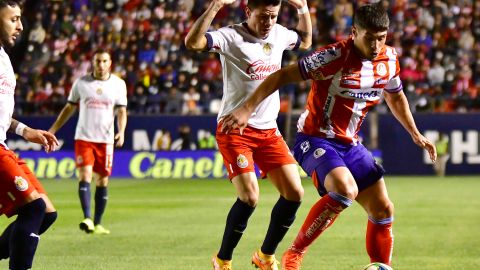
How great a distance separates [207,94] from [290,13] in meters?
4.67

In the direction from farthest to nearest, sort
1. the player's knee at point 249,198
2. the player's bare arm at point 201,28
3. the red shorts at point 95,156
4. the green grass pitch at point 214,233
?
1. the red shorts at point 95,156
2. the green grass pitch at point 214,233
3. the player's knee at point 249,198
4. the player's bare arm at point 201,28

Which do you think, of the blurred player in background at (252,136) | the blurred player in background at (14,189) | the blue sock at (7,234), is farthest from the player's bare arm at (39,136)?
the blurred player in background at (252,136)

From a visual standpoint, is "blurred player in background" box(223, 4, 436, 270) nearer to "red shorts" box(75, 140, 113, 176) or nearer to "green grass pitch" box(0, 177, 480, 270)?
"green grass pitch" box(0, 177, 480, 270)

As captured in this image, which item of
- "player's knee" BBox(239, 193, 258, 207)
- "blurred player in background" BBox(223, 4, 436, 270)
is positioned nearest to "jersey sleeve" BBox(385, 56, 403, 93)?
"blurred player in background" BBox(223, 4, 436, 270)

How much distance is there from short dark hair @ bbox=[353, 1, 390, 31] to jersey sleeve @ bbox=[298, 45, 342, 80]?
0.93 feet

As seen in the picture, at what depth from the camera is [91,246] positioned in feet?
38.8

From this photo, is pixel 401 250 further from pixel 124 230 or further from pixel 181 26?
pixel 181 26

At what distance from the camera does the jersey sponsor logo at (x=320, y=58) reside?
766cm

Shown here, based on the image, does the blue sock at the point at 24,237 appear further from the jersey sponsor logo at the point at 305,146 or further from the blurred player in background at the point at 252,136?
the jersey sponsor logo at the point at 305,146

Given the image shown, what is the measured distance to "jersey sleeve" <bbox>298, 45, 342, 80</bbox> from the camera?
7.62 meters

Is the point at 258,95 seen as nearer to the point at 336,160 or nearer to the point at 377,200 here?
the point at 336,160

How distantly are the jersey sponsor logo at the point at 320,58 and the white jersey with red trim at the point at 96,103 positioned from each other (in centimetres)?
665

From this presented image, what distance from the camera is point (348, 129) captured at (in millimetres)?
8414

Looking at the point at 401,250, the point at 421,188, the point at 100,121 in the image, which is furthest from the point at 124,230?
the point at 421,188
